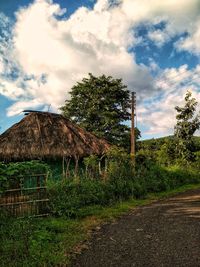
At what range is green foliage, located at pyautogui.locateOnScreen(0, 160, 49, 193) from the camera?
950 cm

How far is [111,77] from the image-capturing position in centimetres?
A: 3250

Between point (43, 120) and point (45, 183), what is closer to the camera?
point (45, 183)

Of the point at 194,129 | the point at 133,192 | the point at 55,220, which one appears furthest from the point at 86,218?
the point at 194,129

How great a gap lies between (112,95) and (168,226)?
76.9ft

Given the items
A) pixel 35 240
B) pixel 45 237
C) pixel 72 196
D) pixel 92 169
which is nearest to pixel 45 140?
pixel 92 169

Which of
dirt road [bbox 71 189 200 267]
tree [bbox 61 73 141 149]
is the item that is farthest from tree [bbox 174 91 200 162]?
dirt road [bbox 71 189 200 267]

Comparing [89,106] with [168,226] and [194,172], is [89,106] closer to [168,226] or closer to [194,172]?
[194,172]

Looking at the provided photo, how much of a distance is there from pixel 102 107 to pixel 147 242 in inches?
972

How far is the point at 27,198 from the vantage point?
1016cm

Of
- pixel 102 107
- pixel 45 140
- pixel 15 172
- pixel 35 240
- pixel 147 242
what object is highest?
pixel 102 107

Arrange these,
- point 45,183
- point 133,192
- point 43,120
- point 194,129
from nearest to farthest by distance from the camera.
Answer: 1. point 45,183
2. point 133,192
3. point 43,120
4. point 194,129

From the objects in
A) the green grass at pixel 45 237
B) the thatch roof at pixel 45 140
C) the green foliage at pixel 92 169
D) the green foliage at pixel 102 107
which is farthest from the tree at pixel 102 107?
the green grass at pixel 45 237

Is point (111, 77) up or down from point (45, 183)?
up

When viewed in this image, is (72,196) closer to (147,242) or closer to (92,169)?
(92,169)
